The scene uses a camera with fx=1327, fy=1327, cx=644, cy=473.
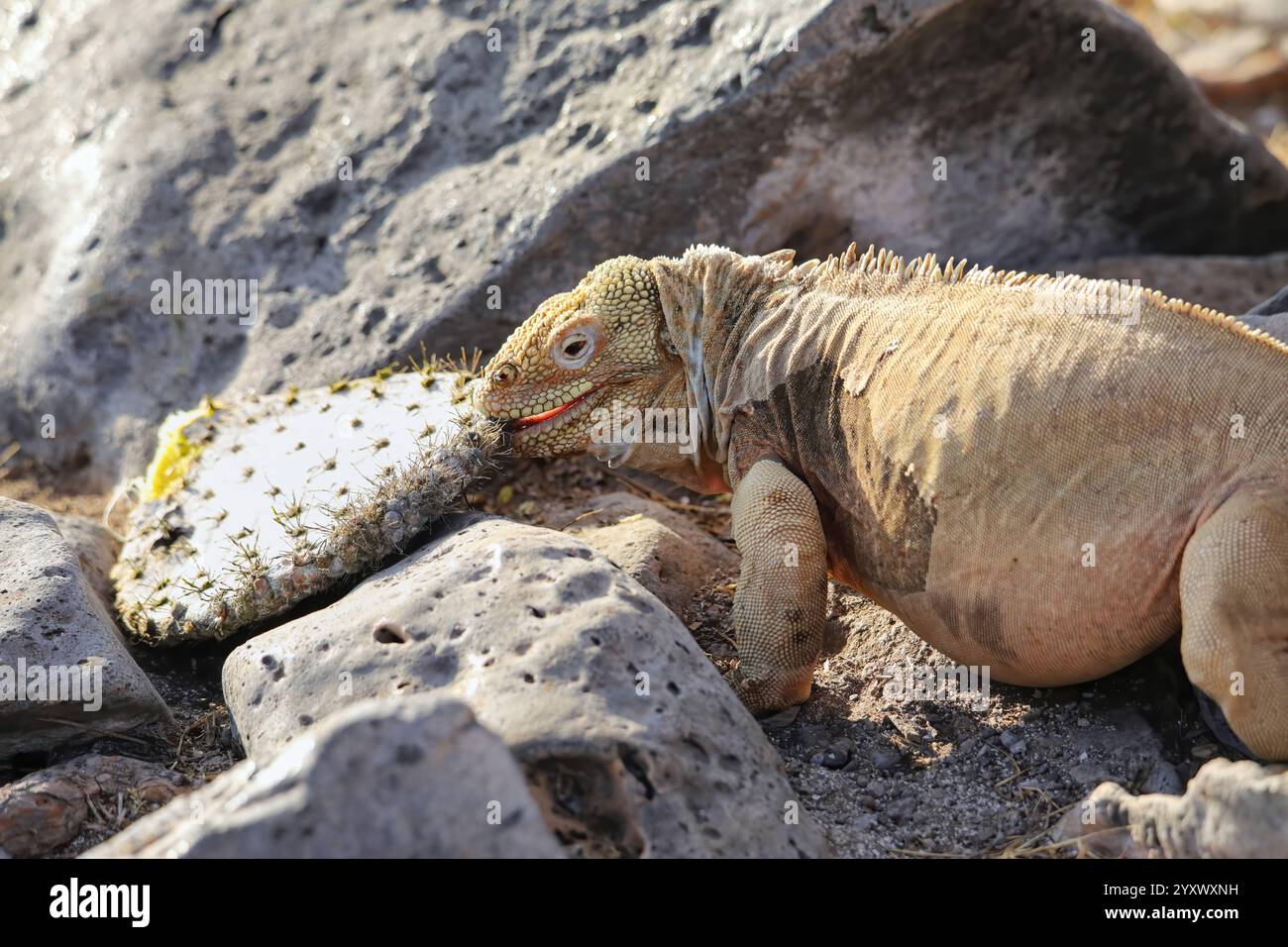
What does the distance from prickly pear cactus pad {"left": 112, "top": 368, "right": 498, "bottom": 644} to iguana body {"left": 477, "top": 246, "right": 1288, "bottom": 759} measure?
470 millimetres

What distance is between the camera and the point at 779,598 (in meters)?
5.66

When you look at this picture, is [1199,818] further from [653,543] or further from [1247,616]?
[653,543]

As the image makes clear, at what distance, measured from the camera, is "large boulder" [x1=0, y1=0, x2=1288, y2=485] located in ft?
26.6

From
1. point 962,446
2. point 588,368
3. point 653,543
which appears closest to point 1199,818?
point 962,446

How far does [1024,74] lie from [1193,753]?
5.09m

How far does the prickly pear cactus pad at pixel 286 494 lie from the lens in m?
5.96

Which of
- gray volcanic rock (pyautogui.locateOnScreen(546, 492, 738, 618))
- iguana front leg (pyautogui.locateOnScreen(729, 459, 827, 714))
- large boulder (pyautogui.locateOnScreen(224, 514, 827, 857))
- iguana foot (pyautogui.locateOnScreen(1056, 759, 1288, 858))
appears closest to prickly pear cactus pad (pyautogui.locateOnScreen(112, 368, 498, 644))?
large boulder (pyautogui.locateOnScreen(224, 514, 827, 857))

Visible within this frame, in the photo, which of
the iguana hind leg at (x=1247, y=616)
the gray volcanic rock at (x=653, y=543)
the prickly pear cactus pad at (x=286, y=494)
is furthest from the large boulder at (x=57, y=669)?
the iguana hind leg at (x=1247, y=616)

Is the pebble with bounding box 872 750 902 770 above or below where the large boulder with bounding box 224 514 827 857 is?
below

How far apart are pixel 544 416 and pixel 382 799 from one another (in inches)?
120

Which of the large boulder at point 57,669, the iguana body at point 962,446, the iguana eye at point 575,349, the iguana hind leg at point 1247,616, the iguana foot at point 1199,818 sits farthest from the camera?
the iguana eye at point 575,349

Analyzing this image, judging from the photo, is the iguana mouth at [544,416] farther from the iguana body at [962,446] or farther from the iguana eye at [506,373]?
the iguana eye at [506,373]

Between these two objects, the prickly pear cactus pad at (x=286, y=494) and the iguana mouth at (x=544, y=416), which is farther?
the iguana mouth at (x=544, y=416)

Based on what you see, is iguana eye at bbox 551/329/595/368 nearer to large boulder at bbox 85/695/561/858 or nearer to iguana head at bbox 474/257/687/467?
iguana head at bbox 474/257/687/467
